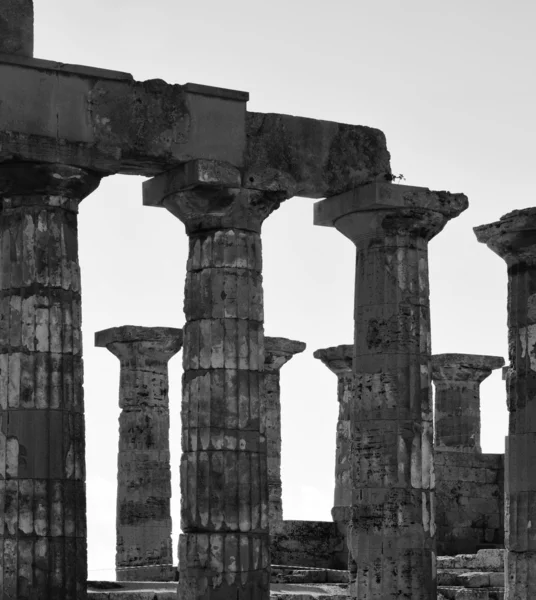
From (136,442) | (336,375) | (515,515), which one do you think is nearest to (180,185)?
(515,515)

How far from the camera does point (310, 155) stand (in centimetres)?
3966

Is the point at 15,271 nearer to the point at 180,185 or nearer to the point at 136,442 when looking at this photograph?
the point at 180,185

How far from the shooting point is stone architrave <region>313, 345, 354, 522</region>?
57094 millimetres

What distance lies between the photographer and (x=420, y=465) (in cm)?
3991

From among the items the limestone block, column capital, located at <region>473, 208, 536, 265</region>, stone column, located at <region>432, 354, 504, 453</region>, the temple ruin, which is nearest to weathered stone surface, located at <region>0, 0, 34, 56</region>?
the temple ruin

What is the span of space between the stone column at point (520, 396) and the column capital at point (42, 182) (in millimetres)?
8617

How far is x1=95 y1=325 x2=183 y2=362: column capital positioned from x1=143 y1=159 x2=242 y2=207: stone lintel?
14.3 m

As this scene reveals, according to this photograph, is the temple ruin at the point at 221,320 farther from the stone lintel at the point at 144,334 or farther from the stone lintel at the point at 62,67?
the stone lintel at the point at 144,334

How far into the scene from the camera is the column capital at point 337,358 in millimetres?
56781

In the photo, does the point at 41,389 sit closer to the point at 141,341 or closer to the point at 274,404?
the point at 141,341

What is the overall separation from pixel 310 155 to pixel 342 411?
63.4 feet

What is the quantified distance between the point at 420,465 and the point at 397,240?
12.9 feet

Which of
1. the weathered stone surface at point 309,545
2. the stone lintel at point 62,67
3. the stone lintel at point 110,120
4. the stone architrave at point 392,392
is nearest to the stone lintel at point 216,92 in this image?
the stone lintel at point 110,120

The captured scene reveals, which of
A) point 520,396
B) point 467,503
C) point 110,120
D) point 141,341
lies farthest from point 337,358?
point 110,120
